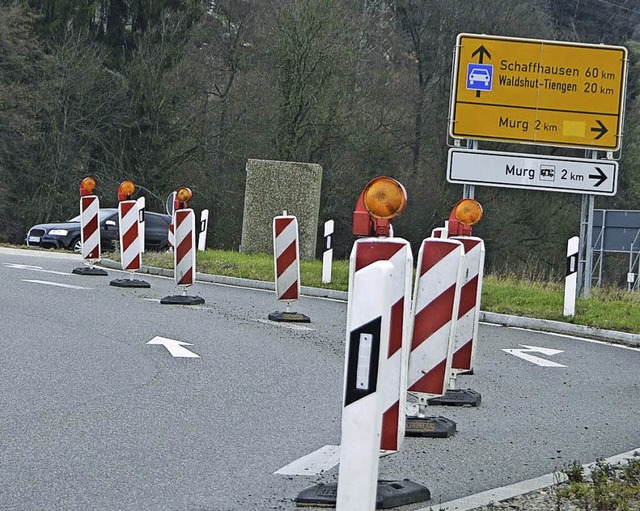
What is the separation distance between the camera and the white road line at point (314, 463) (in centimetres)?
683

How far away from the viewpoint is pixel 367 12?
44156 mm

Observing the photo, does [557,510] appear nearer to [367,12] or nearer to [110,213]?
[110,213]

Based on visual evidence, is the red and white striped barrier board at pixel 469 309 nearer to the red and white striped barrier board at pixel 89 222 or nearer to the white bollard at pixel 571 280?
the white bollard at pixel 571 280

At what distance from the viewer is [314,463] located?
7.07m

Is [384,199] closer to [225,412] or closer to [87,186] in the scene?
[225,412]

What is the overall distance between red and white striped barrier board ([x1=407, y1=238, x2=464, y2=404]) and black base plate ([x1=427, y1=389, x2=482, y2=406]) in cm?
133

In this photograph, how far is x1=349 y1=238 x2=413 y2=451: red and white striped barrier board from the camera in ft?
19.6

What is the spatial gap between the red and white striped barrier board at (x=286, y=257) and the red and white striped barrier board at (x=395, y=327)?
29.8 ft

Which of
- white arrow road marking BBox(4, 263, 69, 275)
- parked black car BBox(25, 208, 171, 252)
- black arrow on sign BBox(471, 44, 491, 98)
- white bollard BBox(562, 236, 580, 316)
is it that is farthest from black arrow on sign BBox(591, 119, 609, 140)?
parked black car BBox(25, 208, 171, 252)

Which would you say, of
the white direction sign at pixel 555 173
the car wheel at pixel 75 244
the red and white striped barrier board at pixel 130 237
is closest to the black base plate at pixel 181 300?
the red and white striped barrier board at pixel 130 237

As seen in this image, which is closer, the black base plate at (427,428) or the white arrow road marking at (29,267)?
the black base plate at (427,428)

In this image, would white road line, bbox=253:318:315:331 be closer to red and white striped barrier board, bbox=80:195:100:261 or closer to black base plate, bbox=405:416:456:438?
red and white striped barrier board, bbox=80:195:100:261

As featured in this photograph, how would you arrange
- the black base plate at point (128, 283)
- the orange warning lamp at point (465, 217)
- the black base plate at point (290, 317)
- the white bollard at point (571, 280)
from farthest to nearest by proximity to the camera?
the black base plate at point (128, 283) → the white bollard at point (571, 280) → the black base plate at point (290, 317) → the orange warning lamp at point (465, 217)

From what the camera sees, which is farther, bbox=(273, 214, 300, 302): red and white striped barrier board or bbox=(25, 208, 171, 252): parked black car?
bbox=(25, 208, 171, 252): parked black car
